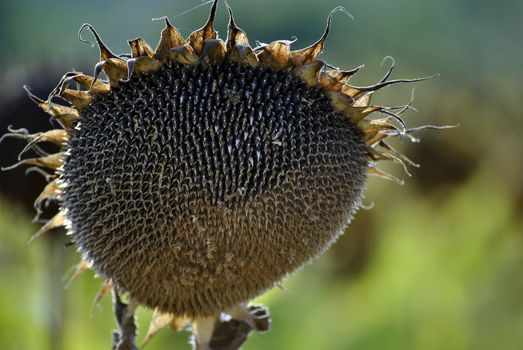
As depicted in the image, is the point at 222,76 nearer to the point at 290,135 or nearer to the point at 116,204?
the point at 290,135

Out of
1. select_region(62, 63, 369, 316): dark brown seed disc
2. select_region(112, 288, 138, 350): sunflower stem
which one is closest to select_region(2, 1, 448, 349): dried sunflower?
select_region(62, 63, 369, 316): dark brown seed disc

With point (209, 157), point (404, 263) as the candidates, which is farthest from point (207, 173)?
point (404, 263)

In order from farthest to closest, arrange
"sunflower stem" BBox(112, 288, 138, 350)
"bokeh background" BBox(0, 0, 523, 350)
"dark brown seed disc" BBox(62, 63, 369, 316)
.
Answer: "bokeh background" BBox(0, 0, 523, 350)
"sunflower stem" BBox(112, 288, 138, 350)
"dark brown seed disc" BBox(62, 63, 369, 316)

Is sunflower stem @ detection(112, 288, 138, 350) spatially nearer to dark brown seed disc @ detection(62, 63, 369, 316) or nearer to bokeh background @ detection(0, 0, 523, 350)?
dark brown seed disc @ detection(62, 63, 369, 316)

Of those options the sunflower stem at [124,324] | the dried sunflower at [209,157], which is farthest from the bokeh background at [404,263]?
the dried sunflower at [209,157]

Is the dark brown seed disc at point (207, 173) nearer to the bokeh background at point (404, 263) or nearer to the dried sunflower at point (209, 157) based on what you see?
the dried sunflower at point (209, 157)

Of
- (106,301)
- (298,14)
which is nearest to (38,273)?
(106,301)

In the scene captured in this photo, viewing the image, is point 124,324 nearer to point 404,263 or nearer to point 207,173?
point 207,173
